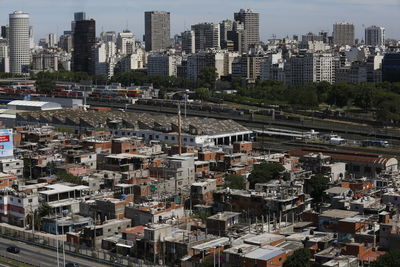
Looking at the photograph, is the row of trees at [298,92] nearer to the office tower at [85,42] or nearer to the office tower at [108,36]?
the office tower at [85,42]

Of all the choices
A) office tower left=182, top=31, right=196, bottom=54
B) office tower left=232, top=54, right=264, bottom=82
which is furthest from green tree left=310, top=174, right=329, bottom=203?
office tower left=182, top=31, right=196, bottom=54

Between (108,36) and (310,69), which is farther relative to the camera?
(108,36)

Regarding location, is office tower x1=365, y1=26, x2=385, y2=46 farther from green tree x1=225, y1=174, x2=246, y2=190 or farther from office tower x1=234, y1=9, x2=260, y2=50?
green tree x1=225, y1=174, x2=246, y2=190

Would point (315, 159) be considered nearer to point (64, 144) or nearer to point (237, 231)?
point (237, 231)

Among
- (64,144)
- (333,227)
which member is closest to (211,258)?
(333,227)

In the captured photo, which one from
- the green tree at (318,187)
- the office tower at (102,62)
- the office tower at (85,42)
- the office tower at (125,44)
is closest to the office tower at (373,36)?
the office tower at (125,44)

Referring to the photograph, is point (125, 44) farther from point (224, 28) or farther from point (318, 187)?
point (318, 187)

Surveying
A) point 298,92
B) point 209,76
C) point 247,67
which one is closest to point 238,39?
point 247,67
